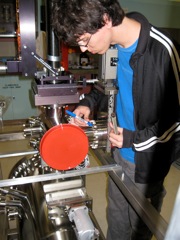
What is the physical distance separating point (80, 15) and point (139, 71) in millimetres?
305

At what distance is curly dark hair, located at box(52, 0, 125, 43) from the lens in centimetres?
79

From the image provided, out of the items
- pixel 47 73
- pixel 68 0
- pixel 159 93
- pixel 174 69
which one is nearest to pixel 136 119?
pixel 159 93

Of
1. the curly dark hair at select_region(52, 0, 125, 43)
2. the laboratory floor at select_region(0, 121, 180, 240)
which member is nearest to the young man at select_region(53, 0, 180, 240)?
the curly dark hair at select_region(52, 0, 125, 43)

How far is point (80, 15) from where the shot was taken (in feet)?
2.60

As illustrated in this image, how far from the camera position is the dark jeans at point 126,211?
1171 mm

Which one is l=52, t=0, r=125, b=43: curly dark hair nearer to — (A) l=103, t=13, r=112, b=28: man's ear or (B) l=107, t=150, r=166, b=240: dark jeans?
(A) l=103, t=13, r=112, b=28: man's ear

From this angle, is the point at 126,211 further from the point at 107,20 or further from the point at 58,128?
the point at 107,20

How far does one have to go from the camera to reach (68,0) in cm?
79

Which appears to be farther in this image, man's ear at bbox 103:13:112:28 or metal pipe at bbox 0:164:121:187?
man's ear at bbox 103:13:112:28

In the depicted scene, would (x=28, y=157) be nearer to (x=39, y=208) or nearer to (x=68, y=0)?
(x=39, y=208)

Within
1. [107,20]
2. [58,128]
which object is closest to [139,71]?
[107,20]

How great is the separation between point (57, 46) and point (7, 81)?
2.33m

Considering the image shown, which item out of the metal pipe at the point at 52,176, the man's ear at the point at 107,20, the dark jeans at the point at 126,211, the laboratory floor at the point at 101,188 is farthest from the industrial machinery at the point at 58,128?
the laboratory floor at the point at 101,188

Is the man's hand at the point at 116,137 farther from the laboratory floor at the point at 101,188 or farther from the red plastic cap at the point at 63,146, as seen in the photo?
the laboratory floor at the point at 101,188
